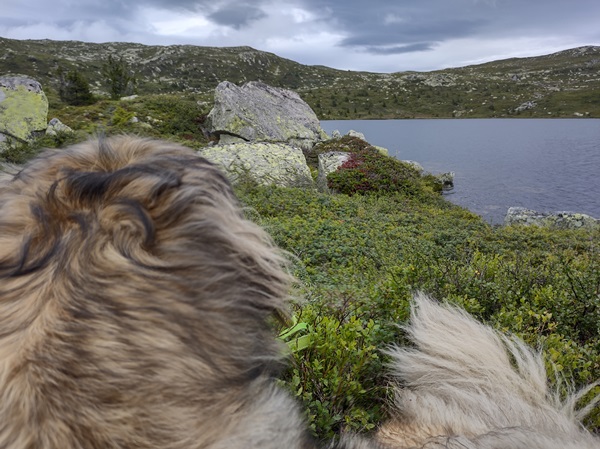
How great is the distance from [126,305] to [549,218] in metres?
A: 15.3

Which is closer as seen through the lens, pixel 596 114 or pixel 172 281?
pixel 172 281

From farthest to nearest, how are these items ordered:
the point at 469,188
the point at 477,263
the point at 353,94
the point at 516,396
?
the point at 353,94 → the point at 469,188 → the point at 477,263 → the point at 516,396

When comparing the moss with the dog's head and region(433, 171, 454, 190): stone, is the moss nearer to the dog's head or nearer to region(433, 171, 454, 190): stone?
region(433, 171, 454, 190): stone

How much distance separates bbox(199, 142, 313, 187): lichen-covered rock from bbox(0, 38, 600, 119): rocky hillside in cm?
5240

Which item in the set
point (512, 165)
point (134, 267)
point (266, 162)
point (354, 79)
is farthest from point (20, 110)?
point (354, 79)

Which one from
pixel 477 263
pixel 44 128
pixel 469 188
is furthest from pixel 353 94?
pixel 477 263

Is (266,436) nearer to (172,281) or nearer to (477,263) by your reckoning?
(172,281)

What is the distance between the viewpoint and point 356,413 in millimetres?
2465

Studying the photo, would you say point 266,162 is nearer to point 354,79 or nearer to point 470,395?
point 470,395

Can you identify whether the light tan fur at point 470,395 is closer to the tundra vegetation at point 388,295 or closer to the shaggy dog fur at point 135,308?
the tundra vegetation at point 388,295

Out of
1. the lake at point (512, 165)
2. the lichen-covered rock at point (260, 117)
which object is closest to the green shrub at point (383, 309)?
the lake at point (512, 165)

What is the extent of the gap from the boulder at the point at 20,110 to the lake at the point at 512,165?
16835mm

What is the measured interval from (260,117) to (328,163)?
4787 millimetres

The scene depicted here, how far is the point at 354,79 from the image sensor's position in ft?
424
